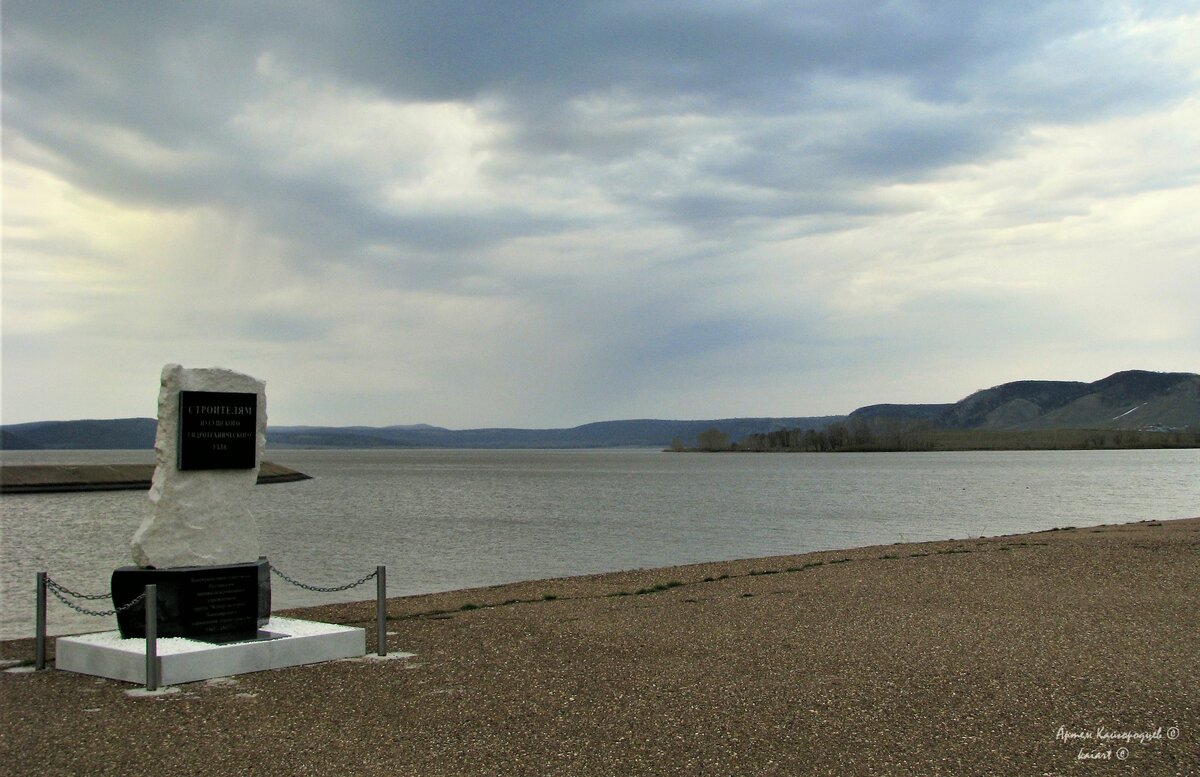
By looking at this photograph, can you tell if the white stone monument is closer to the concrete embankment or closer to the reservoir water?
the reservoir water

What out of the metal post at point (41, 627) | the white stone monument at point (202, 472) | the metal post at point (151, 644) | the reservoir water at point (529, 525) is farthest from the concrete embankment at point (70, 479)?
the metal post at point (151, 644)

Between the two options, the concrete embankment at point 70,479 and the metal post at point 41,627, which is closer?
the metal post at point 41,627

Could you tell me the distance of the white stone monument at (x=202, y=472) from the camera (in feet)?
40.3

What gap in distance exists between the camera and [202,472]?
1259cm

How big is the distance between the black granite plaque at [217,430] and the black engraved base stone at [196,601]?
1.35m

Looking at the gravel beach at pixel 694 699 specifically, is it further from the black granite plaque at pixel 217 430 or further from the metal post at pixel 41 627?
the black granite plaque at pixel 217 430

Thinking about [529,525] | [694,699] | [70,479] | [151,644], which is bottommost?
[529,525]

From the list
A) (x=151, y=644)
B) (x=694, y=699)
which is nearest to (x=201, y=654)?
(x=151, y=644)

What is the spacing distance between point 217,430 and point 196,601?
2164 millimetres

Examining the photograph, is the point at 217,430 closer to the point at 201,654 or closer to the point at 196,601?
the point at 196,601

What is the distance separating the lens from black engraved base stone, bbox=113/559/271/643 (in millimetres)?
11977

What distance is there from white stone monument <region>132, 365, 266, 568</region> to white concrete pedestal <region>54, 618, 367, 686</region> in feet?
3.74

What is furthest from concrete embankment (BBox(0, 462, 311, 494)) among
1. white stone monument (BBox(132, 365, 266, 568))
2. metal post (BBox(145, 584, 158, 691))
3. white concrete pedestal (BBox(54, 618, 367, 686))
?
metal post (BBox(145, 584, 158, 691))

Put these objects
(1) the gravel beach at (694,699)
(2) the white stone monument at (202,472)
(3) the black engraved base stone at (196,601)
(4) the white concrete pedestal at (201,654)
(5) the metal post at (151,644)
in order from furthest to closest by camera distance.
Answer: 1. (2) the white stone monument at (202,472)
2. (3) the black engraved base stone at (196,601)
3. (4) the white concrete pedestal at (201,654)
4. (5) the metal post at (151,644)
5. (1) the gravel beach at (694,699)
